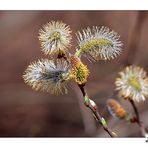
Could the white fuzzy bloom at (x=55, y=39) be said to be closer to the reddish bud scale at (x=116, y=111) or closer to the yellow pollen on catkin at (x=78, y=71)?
the yellow pollen on catkin at (x=78, y=71)

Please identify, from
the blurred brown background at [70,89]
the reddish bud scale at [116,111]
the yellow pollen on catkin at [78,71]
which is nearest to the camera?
the yellow pollen on catkin at [78,71]

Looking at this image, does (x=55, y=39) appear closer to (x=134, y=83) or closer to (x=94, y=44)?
(x=94, y=44)

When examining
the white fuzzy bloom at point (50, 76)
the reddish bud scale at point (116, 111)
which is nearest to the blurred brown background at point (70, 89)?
the reddish bud scale at point (116, 111)

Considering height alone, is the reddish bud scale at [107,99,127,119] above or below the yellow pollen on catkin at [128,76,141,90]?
below

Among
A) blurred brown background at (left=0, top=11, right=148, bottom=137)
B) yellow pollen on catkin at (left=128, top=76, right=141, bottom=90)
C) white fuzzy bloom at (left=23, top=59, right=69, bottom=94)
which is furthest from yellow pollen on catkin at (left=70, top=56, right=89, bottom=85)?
blurred brown background at (left=0, top=11, right=148, bottom=137)

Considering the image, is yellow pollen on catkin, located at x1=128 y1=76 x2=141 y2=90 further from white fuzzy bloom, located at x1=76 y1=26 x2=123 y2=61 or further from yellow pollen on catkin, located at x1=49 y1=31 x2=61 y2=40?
yellow pollen on catkin, located at x1=49 y1=31 x2=61 y2=40

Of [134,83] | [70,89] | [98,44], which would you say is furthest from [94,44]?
[70,89]
